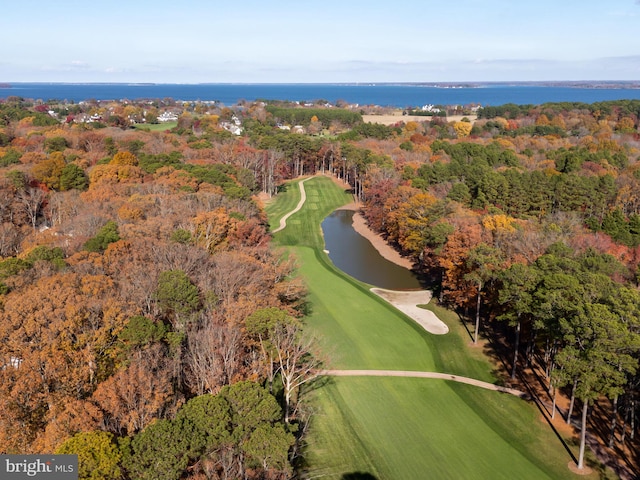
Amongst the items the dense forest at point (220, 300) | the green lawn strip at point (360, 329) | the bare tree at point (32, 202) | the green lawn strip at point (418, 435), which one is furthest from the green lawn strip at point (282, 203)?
the green lawn strip at point (418, 435)

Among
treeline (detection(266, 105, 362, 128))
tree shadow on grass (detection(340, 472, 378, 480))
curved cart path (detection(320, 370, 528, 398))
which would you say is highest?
treeline (detection(266, 105, 362, 128))

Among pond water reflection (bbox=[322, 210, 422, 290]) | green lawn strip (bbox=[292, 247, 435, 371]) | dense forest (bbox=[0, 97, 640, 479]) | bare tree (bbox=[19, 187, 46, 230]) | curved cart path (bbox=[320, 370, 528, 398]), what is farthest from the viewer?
pond water reflection (bbox=[322, 210, 422, 290])

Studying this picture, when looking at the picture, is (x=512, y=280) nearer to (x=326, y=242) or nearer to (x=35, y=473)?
(x=35, y=473)

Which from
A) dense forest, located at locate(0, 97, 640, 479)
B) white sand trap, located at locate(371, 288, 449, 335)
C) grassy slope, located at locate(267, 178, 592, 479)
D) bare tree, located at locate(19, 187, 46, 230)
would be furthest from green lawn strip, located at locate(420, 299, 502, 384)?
bare tree, located at locate(19, 187, 46, 230)

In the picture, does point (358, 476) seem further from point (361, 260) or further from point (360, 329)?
point (361, 260)

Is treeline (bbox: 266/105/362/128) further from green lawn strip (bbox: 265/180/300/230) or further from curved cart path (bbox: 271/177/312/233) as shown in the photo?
green lawn strip (bbox: 265/180/300/230)

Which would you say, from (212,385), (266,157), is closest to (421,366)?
(212,385)

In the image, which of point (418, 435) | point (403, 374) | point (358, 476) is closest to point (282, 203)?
point (403, 374)
